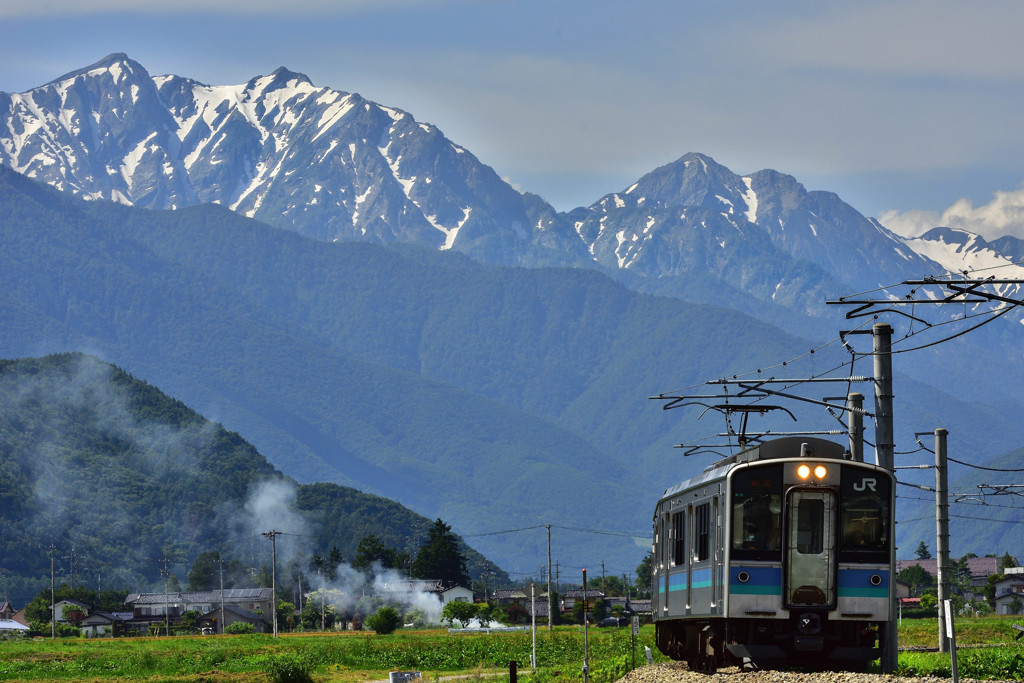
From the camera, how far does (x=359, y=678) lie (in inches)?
2346

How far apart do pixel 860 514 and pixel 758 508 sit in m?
2.10

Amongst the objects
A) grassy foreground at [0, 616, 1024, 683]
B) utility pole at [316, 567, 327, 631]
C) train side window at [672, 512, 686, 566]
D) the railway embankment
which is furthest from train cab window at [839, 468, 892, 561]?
utility pole at [316, 567, 327, 631]

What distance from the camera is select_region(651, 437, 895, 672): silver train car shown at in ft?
94.4

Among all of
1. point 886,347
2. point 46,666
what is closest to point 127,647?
point 46,666

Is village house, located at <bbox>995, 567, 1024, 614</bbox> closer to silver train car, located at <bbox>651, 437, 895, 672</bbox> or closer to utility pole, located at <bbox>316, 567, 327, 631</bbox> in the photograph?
utility pole, located at <bbox>316, 567, 327, 631</bbox>

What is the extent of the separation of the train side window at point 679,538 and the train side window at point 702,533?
1466 millimetres

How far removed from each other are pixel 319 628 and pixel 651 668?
133200 millimetres

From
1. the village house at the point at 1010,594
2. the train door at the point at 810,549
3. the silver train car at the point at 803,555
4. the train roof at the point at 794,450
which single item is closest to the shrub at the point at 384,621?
the village house at the point at 1010,594

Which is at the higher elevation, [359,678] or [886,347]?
[886,347]

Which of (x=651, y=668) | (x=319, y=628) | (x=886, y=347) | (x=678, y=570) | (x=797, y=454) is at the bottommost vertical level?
(x=319, y=628)

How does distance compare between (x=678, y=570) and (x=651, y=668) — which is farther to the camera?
(x=651, y=668)

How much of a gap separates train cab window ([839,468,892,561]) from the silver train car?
0.02 metres

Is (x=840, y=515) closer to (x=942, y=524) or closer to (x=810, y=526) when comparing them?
(x=810, y=526)

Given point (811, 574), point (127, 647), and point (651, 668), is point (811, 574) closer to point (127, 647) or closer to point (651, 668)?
point (651, 668)
